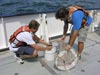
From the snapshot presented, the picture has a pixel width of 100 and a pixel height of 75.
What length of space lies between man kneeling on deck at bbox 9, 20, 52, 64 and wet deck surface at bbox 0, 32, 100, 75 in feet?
0.55

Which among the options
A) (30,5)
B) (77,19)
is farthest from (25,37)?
(30,5)

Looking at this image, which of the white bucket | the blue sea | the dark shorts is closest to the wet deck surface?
the white bucket

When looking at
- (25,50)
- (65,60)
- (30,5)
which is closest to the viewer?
(65,60)

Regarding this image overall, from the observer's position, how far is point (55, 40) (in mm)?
4629

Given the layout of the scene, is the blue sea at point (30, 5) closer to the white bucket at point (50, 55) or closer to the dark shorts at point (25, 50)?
the white bucket at point (50, 55)

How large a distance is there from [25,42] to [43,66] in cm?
54

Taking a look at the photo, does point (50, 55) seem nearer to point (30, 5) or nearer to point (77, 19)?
point (77, 19)

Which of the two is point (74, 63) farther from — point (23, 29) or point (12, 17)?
point (12, 17)

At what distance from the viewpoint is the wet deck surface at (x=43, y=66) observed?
3188 mm

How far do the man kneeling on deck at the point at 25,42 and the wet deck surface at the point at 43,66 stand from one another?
169 mm

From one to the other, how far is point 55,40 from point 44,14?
78 centimetres

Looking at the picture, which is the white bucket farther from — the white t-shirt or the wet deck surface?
the white t-shirt

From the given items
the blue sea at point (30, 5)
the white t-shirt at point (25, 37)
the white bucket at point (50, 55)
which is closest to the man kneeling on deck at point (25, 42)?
the white t-shirt at point (25, 37)

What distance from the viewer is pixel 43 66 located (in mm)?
3387
